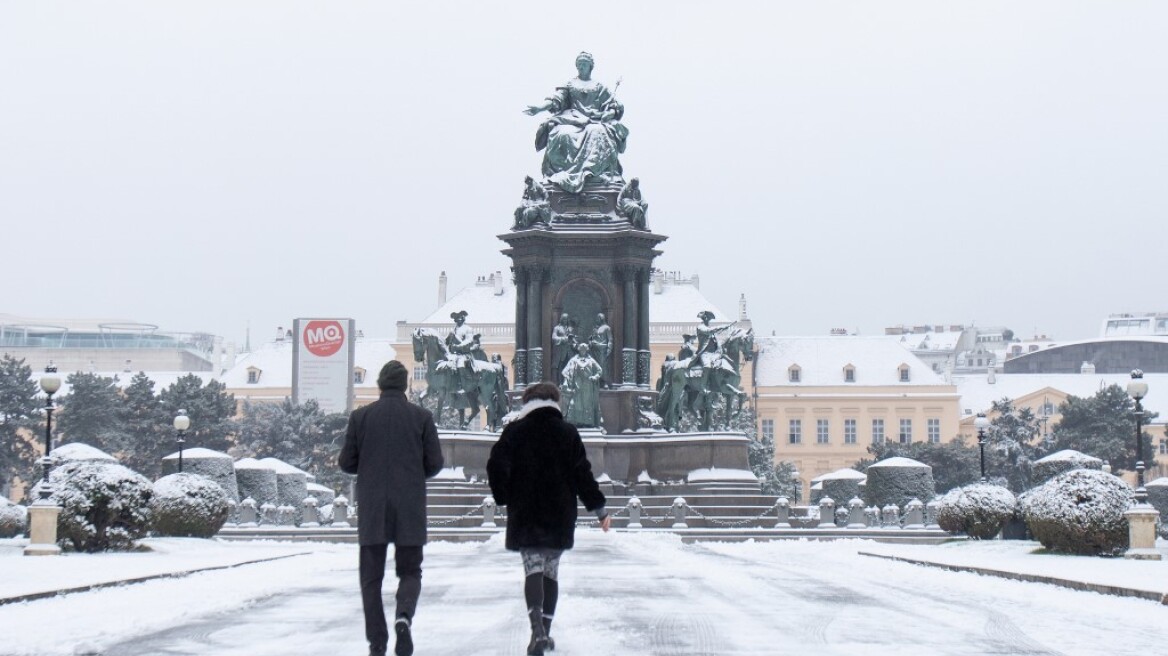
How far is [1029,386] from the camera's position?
436ft

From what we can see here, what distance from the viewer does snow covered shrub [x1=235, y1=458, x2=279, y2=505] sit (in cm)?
5706

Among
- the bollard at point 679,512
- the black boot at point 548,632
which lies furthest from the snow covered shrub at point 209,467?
the black boot at point 548,632

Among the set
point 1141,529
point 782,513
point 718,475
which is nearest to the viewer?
point 1141,529

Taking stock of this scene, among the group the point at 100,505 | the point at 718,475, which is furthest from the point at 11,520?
the point at 718,475

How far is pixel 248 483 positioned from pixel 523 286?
44.2 ft

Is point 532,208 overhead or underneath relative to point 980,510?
overhead

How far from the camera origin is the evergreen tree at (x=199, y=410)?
92.1 metres

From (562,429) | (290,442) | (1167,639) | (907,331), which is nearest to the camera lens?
(562,429)

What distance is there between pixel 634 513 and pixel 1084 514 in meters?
15.8

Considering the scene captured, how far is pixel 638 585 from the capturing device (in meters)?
20.8

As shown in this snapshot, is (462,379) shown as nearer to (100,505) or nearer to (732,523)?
(732,523)

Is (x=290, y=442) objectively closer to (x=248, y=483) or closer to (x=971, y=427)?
(x=248, y=483)

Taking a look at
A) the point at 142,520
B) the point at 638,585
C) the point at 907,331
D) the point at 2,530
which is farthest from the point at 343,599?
the point at 907,331

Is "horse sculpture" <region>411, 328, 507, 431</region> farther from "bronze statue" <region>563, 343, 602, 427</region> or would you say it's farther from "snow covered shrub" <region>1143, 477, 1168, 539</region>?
"snow covered shrub" <region>1143, 477, 1168, 539</region>
